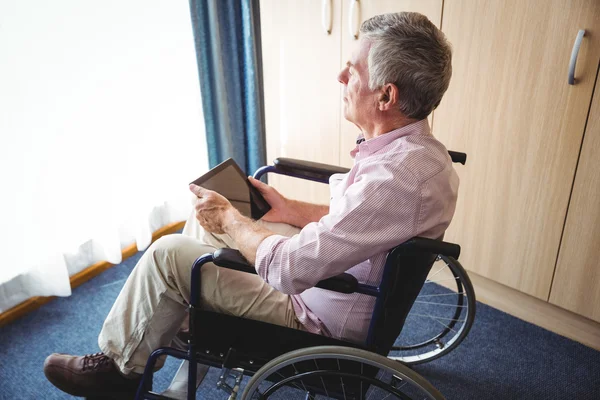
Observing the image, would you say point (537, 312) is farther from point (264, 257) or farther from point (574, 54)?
point (264, 257)

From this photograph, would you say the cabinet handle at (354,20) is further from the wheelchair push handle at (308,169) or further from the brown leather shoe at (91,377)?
the brown leather shoe at (91,377)

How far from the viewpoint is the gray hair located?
1035 millimetres

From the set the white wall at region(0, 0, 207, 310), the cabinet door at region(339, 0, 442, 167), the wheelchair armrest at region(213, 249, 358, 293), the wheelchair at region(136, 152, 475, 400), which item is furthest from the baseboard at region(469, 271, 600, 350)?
the white wall at region(0, 0, 207, 310)

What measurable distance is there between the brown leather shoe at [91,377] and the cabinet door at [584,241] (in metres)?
1.41

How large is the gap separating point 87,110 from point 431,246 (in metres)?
1.51

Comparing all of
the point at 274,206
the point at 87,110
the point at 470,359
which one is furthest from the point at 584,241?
the point at 87,110

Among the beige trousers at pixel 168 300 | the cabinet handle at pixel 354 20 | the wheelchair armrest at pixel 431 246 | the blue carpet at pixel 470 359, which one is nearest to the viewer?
the wheelchair armrest at pixel 431 246

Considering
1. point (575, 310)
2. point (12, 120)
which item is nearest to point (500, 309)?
point (575, 310)

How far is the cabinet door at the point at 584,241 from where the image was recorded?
1515 mm

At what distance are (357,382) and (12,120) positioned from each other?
1431 millimetres

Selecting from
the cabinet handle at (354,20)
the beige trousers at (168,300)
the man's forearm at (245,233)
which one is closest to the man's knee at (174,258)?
the beige trousers at (168,300)

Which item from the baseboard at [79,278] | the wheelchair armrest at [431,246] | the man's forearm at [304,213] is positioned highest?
the wheelchair armrest at [431,246]

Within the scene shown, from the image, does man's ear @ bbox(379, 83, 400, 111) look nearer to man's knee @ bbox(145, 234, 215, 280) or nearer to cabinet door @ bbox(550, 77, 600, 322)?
man's knee @ bbox(145, 234, 215, 280)

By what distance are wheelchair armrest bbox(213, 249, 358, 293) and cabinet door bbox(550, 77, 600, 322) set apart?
1.01 meters
